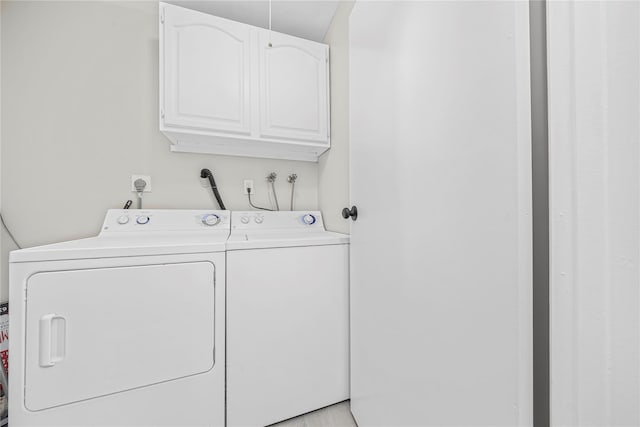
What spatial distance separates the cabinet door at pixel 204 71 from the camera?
1437mm

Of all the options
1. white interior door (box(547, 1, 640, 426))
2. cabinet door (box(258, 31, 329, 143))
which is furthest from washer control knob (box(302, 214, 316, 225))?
white interior door (box(547, 1, 640, 426))

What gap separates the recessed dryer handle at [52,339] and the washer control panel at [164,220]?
2.33 feet

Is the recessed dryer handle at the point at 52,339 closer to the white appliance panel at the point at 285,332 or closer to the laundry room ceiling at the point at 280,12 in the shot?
the white appliance panel at the point at 285,332

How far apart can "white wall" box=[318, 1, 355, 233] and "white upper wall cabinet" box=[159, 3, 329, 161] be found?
0.08 m

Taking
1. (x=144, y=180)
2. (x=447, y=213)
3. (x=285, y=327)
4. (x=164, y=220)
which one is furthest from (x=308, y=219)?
(x=447, y=213)

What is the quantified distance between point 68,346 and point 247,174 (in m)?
1.33

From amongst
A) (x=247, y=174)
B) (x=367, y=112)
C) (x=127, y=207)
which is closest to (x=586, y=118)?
(x=367, y=112)

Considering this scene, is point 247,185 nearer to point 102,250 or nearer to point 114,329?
point 102,250

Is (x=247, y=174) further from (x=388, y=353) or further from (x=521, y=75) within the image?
(x=521, y=75)

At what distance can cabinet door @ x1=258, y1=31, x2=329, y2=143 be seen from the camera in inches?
64.9

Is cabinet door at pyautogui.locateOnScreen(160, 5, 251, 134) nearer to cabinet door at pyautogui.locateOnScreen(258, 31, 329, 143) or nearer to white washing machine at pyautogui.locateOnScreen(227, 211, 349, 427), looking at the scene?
cabinet door at pyautogui.locateOnScreen(258, 31, 329, 143)

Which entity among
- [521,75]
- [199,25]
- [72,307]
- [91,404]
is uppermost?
[199,25]

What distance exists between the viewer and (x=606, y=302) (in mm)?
398

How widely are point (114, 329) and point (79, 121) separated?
1.39m
